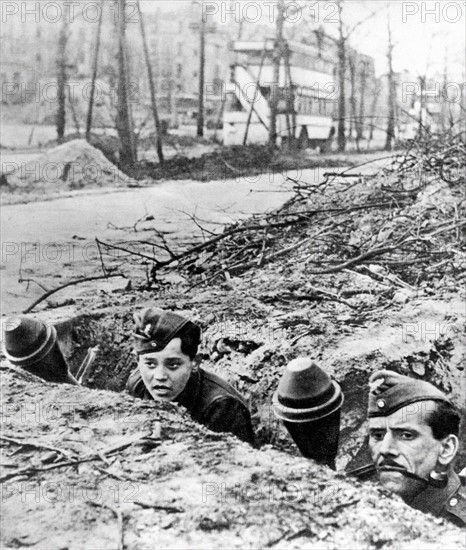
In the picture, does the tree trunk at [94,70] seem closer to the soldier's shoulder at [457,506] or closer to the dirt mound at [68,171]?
the dirt mound at [68,171]

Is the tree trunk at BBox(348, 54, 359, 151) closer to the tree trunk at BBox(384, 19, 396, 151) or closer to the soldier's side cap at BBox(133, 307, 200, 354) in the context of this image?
the tree trunk at BBox(384, 19, 396, 151)

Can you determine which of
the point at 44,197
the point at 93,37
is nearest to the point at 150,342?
the point at 44,197

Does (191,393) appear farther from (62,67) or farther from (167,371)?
(62,67)

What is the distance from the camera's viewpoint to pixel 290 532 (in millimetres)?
2107

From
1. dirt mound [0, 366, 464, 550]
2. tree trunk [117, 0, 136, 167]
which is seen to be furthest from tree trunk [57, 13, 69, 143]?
dirt mound [0, 366, 464, 550]

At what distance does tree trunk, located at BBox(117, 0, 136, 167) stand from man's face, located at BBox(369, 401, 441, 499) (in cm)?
180

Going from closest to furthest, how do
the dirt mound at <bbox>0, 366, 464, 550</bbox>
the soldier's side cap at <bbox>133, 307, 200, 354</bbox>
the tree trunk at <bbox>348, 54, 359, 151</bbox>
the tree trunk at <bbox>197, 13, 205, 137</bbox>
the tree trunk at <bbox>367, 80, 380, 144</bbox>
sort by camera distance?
the dirt mound at <bbox>0, 366, 464, 550</bbox> → the soldier's side cap at <bbox>133, 307, 200, 354</bbox> → the tree trunk at <bbox>197, 13, 205, 137</bbox> → the tree trunk at <bbox>348, 54, 359, 151</bbox> → the tree trunk at <bbox>367, 80, 380, 144</bbox>

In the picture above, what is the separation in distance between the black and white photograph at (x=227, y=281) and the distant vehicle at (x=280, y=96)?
0.01 metres

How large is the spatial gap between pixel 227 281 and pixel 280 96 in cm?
99

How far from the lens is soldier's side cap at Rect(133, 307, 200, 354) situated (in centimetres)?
290

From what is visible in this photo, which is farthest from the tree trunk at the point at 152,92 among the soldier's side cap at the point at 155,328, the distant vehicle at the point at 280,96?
the soldier's side cap at the point at 155,328

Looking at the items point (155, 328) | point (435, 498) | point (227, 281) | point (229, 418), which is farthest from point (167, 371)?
point (435, 498)

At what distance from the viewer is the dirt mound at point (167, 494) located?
2080 mm

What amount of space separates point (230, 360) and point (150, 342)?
388mm
